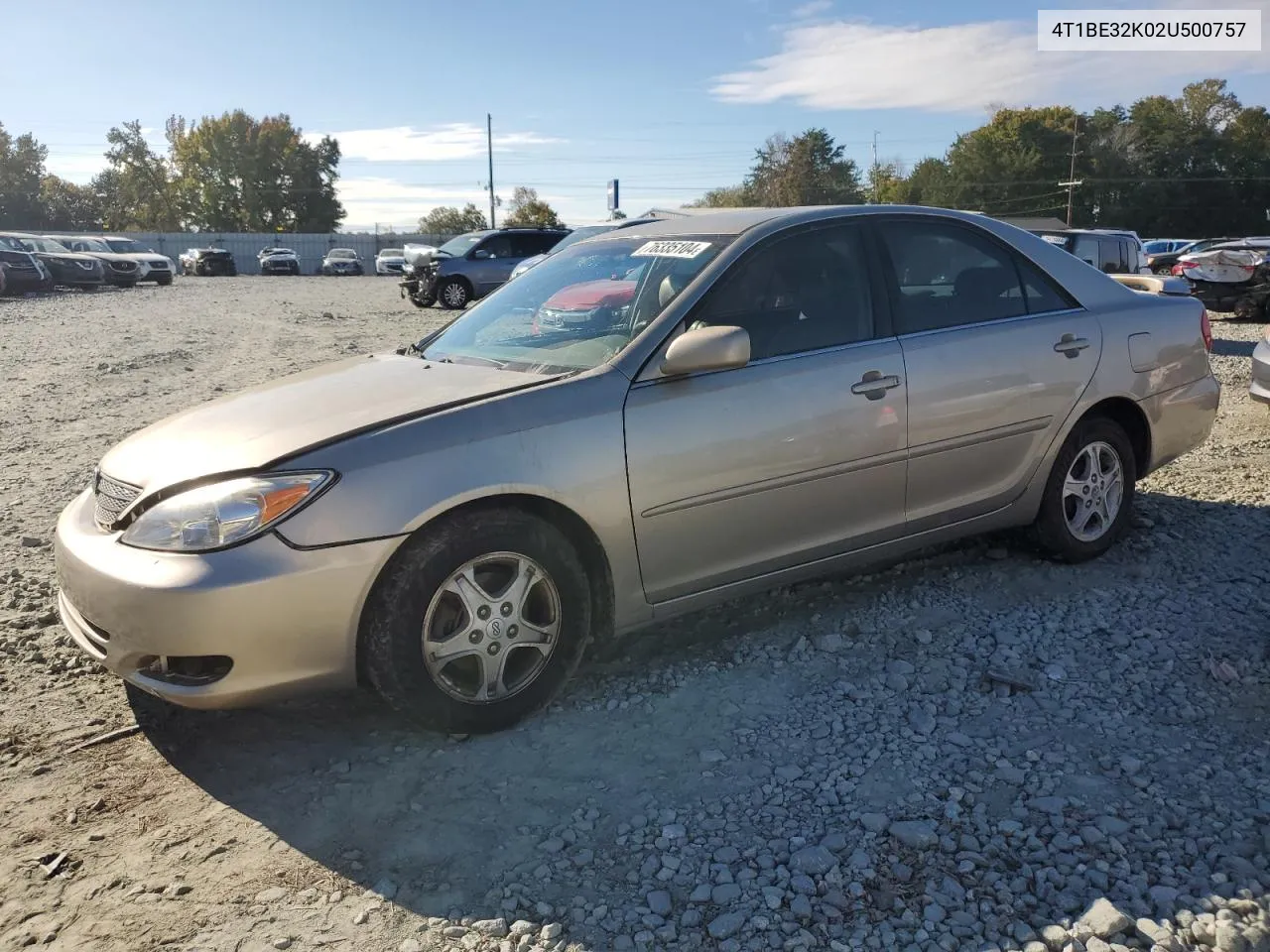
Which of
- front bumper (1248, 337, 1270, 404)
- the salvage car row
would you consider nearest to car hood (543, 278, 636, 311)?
front bumper (1248, 337, 1270, 404)

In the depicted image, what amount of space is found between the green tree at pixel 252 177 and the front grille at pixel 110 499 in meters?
92.3

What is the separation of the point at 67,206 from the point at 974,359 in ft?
347

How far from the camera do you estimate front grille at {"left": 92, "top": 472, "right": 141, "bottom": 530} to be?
317 cm

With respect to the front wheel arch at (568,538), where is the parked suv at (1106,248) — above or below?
above

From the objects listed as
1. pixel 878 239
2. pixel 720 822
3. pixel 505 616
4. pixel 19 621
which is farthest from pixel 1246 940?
pixel 19 621

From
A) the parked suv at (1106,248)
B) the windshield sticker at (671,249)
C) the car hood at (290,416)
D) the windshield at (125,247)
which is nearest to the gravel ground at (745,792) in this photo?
the car hood at (290,416)

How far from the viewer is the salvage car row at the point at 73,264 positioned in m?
24.4

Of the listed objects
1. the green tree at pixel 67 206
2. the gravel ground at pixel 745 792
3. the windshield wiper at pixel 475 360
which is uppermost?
the green tree at pixel 67 206

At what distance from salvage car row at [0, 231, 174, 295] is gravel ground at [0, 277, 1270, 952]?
935 inches

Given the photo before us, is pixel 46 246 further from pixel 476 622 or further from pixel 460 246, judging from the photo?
pixel 476 622

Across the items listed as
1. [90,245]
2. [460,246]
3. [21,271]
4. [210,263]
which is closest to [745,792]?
[460,246]

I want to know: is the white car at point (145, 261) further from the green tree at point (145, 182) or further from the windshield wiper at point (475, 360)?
the green tree at point (145, 182)

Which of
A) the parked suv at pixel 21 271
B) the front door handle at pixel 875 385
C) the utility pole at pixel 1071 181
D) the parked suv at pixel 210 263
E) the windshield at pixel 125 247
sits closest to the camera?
the front door handle at pixel 875 385

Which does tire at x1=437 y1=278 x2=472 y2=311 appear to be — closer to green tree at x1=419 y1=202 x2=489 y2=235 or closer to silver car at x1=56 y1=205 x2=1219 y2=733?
silver car at x1=56 y1=205 x2=1219 y2=733
